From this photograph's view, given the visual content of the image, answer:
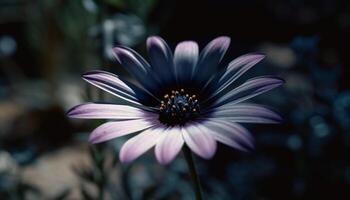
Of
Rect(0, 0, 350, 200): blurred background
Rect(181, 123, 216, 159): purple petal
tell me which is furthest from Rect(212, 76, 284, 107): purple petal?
Rect(0, 0, 350, 200): blurred background

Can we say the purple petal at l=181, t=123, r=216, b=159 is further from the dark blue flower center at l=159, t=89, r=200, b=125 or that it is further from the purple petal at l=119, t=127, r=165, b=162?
the dark blue flower center at l=159, t=89, r=200, b=125

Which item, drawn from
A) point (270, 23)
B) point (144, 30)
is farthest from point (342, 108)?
point (270, 23)

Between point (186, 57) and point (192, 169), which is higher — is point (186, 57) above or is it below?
above

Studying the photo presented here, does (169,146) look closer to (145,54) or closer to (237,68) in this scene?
(237,68)

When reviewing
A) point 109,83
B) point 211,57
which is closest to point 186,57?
point 211,57

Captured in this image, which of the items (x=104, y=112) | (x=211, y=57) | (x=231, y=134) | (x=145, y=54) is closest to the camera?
(x=231, y=134)
